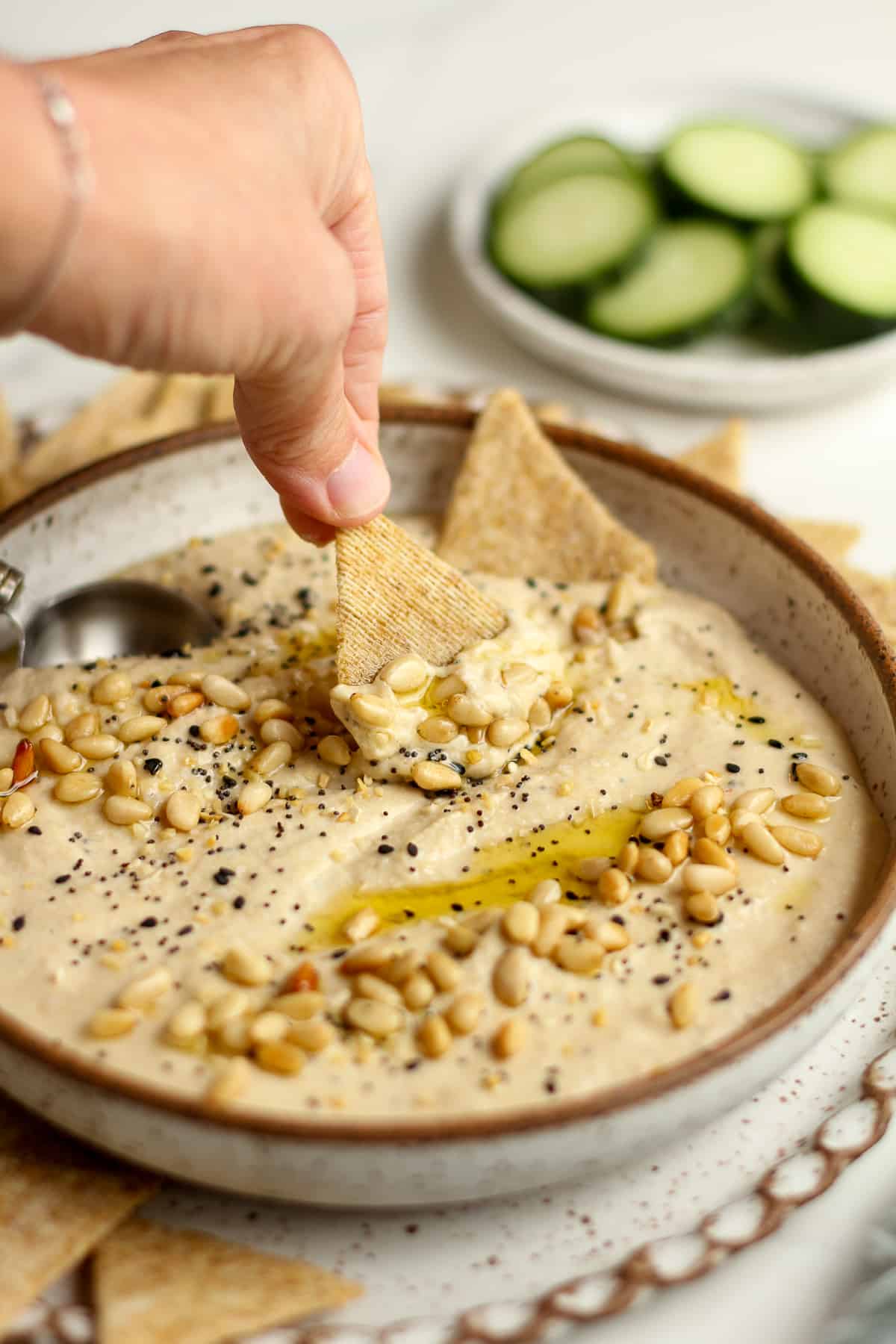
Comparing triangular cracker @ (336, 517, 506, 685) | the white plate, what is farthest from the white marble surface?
triangular cracker @ (336, 517, 506, 685)

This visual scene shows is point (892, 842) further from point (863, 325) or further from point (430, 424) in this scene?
point (863, 325)

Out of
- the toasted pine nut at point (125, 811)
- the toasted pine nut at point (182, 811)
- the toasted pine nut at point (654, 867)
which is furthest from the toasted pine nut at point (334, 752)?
the toasted pine nut at point (654, 867)

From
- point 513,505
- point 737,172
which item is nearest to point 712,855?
point 513,505

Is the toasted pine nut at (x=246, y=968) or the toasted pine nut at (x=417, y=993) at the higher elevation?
the toasted pine nut at (x=417, y=993)

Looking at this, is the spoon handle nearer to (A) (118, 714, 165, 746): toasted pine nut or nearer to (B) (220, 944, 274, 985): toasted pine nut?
(A) (118, 714, 165, 746): toasted pine nut

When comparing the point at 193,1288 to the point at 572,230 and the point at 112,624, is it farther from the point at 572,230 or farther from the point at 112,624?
the point at 572,230

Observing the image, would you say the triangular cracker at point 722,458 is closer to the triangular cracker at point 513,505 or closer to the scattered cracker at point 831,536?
the scattered cracker at point 831,536

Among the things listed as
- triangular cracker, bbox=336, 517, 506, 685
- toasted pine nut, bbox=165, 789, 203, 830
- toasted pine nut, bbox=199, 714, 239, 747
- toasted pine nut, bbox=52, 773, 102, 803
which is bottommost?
toasted pine nut, bbox=52, 773, 102, 803
